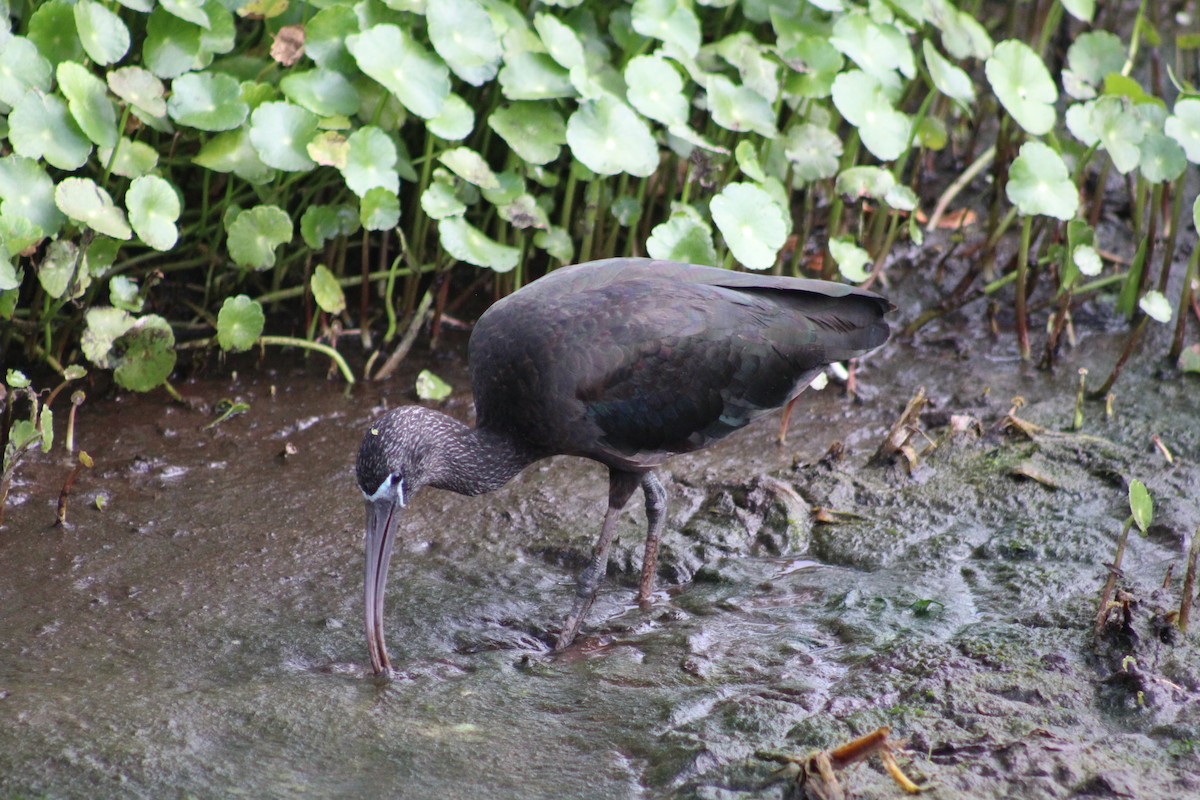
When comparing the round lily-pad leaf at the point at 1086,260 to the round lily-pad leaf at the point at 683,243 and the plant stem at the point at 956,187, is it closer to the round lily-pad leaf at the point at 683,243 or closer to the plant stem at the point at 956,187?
the plant stem at the point at 956,187

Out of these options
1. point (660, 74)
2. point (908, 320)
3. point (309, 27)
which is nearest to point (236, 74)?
point (309, 27)

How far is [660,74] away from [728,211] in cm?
69

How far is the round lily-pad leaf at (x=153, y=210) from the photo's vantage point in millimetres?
4473

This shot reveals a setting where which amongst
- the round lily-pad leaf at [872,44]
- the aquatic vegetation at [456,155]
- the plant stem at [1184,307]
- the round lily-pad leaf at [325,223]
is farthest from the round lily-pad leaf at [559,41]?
the plant stem at [1184,307]

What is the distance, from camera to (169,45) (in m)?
4.73

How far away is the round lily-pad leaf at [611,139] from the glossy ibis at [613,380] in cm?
92

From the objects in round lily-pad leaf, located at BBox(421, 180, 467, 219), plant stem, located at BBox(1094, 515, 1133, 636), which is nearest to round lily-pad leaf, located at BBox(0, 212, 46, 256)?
round lily-pad leaf, located at BBox(421, 180, 467, 219)

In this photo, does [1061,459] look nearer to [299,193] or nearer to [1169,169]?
[1169,169]

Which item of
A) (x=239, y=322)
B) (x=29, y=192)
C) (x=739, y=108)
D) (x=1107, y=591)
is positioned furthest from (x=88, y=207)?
(x=1107, y=591)

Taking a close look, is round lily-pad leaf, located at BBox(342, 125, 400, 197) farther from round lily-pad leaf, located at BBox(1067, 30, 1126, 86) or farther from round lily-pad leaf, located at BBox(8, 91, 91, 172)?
round lily-pad leaf, located at BBox(1067, 30, 1126, 86)

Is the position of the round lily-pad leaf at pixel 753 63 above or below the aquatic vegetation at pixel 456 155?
above

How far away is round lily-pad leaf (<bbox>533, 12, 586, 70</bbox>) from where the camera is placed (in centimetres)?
504

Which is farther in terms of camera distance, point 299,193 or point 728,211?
point 299,193

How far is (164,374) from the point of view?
4.88 metres
